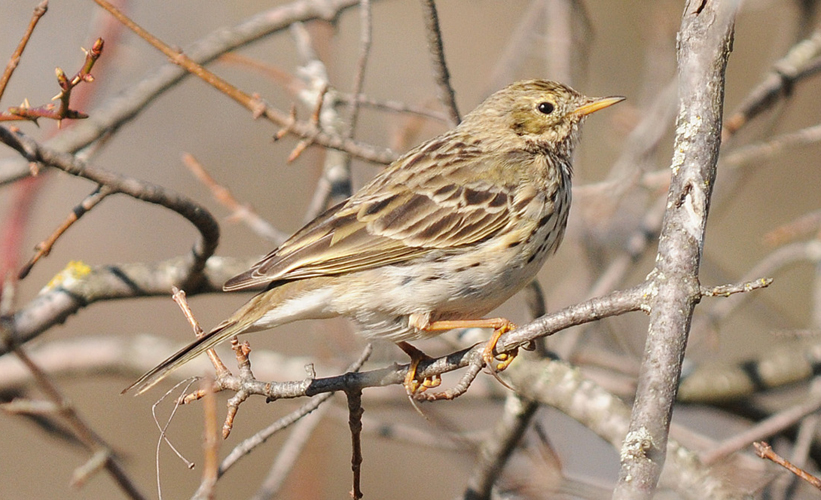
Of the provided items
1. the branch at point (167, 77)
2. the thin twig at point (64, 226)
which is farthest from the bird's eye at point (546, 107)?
the thin twig at point (64, 226)

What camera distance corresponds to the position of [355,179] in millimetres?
7066

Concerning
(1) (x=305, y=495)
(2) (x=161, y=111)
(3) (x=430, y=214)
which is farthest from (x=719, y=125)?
(2) (x=161, y=111)

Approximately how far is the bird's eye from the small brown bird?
33cm

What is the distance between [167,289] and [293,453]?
3.82 feet

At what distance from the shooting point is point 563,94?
537cm

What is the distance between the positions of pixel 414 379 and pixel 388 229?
0.84 metres

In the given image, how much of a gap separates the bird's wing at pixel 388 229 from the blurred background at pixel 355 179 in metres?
2.30

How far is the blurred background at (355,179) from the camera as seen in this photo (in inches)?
314

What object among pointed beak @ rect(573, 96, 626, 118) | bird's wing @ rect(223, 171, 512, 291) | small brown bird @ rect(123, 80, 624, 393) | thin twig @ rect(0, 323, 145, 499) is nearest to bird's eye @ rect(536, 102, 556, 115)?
pointed beak @ rect(573, 96, 626, 118)

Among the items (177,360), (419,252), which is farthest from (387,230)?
(177,360)

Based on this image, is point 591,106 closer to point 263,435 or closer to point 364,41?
point 364,41

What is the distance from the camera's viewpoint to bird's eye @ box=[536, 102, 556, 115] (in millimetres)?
5352

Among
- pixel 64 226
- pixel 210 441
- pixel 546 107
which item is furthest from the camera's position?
pixel 546 107

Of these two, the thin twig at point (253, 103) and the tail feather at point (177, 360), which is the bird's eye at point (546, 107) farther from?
the tail feather at point (177, 360)
